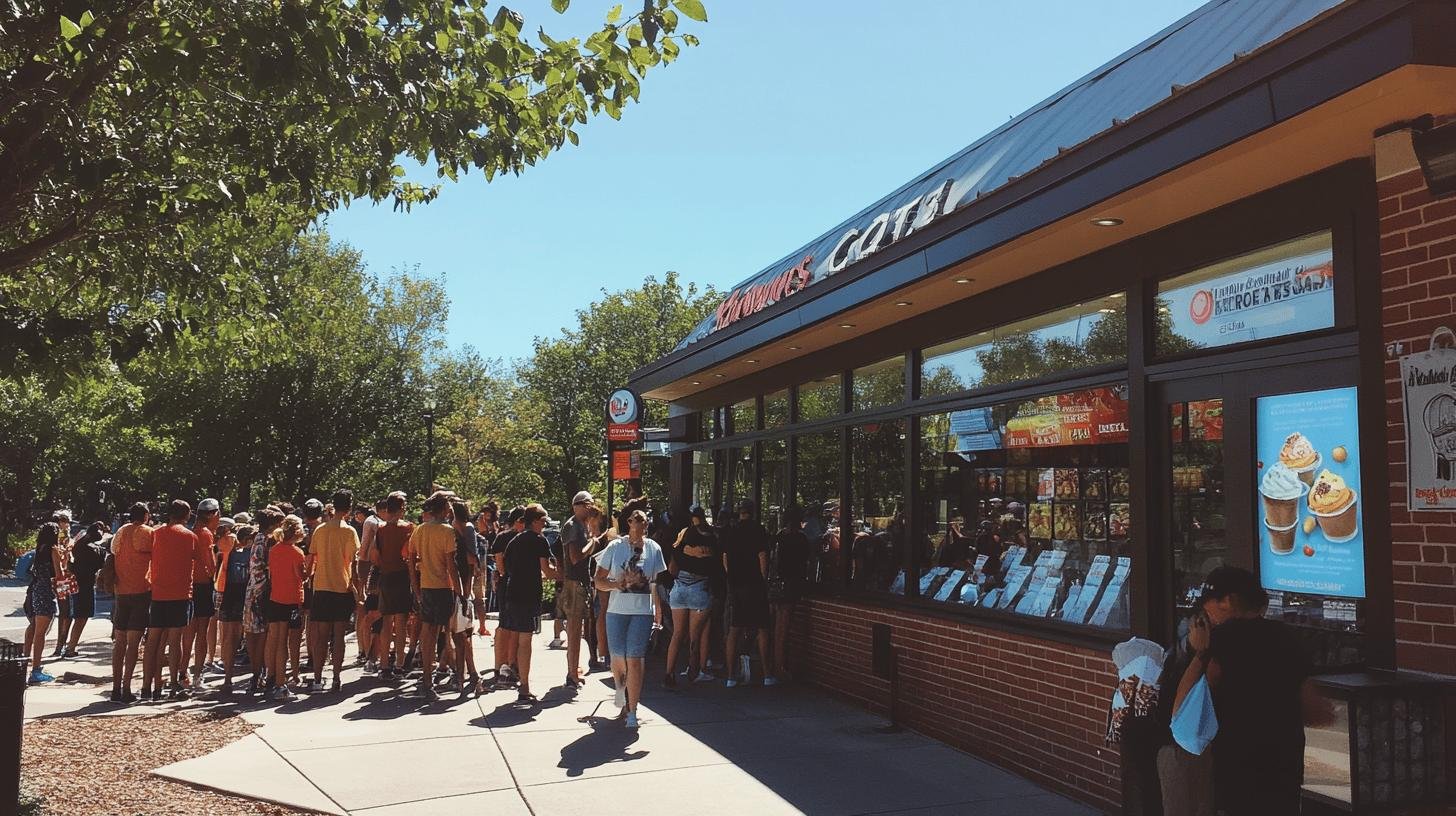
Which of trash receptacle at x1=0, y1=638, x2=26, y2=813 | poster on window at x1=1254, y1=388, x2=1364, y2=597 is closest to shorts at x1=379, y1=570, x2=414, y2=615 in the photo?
trash receptacle at x1=0, y1=638, x2=26, y2=813

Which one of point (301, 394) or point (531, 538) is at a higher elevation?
point (301, 394)

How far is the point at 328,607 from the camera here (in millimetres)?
10812

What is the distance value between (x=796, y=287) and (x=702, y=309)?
43.3 m

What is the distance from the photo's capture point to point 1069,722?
270 inches

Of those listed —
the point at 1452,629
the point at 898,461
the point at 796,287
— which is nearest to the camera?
the point at 1452,629

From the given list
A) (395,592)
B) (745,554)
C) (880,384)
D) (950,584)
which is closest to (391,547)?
(395,592)

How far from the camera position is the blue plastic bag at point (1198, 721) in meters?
4.18

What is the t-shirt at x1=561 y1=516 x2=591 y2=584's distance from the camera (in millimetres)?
11483

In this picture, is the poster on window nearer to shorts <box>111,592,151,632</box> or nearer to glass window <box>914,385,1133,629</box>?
glass window <box>914,385,1133,629</box>

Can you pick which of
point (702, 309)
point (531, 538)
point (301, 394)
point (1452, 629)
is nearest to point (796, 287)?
point (531, 538)

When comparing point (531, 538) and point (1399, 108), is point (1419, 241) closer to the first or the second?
point (1399, 108)

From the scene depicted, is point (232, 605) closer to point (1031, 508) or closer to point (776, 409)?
point (776, 409)

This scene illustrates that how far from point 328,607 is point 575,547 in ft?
8.70

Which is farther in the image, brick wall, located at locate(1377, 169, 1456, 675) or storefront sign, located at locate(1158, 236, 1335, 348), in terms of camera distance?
storefront sign, located at locate(1158, 236, 1335, 348)
